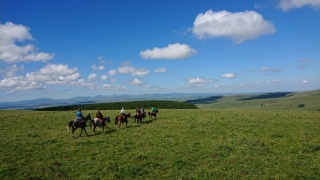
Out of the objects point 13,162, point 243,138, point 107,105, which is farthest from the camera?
point 107,105

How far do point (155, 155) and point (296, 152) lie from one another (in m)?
10.8

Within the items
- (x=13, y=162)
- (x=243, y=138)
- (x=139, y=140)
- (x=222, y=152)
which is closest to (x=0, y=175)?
(x=13, y=162)

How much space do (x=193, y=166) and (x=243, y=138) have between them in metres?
8.82

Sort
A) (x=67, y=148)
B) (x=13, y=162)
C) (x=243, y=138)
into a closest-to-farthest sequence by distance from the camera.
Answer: (x=13, y=162)
(x=67, y=148)
(x=243, y=138)

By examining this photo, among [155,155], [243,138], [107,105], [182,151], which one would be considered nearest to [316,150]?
[243,138]

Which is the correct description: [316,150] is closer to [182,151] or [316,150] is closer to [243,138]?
[243,138]

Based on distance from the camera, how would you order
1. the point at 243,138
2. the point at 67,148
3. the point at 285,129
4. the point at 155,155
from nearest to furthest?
the point at 155,155
the point at 67,148
the point at 243,138
the point at 285,129

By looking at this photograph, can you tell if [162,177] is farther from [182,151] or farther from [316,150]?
[316,150]

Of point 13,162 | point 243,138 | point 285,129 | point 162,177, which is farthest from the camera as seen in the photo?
point 285,129

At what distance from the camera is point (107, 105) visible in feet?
307

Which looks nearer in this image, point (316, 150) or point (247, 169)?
point (247, 169)

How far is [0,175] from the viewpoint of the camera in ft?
41.2

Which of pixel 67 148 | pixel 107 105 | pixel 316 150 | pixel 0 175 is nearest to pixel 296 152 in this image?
pixel 316 150

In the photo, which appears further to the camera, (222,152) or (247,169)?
(222,152)
